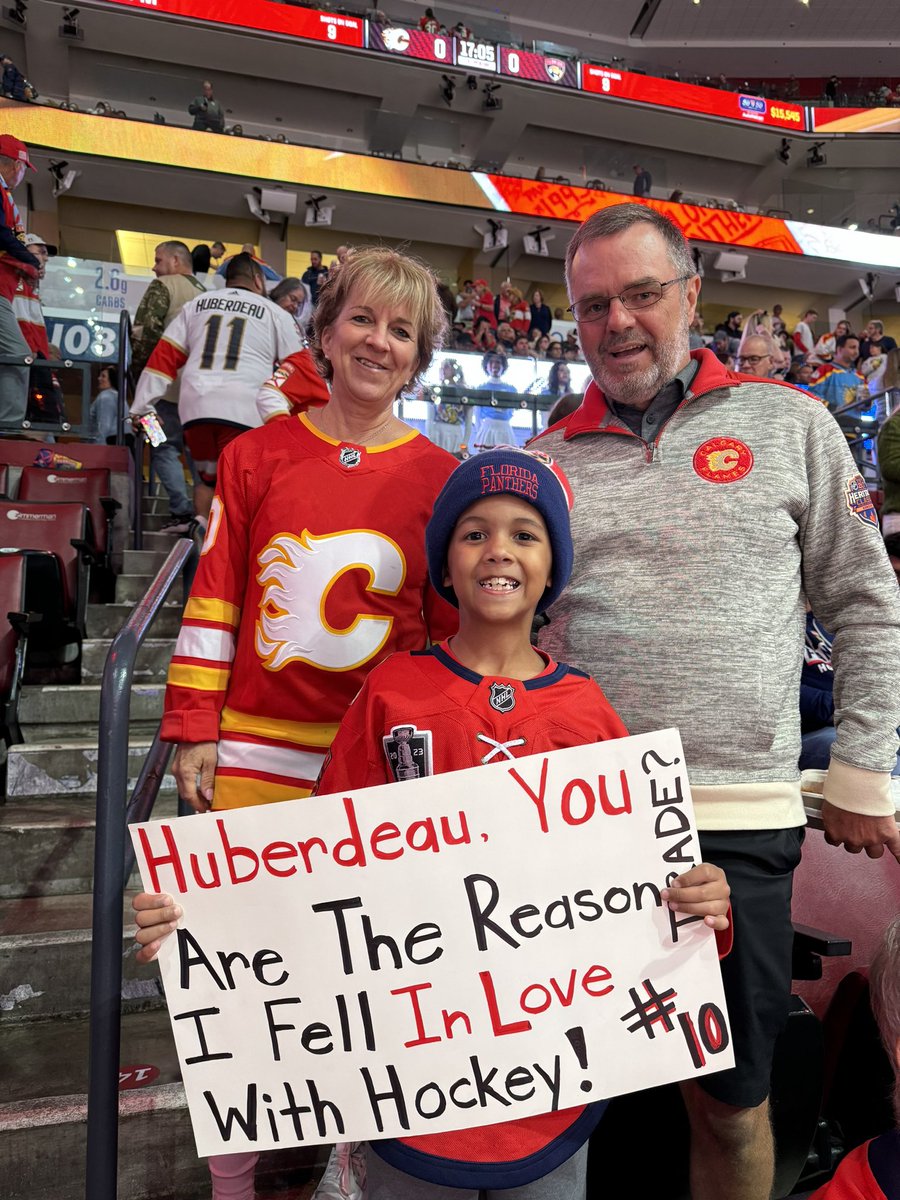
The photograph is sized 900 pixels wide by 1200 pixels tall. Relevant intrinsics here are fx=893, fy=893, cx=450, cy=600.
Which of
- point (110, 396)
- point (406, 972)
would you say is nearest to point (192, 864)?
point (406, 972)

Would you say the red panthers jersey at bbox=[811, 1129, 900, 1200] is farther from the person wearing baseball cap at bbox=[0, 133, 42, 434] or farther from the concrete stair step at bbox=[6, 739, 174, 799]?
the person wearing baseball cap at bbox=[0, 133, 42, 434]

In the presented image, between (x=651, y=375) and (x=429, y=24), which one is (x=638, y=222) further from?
(x=429, y=24)

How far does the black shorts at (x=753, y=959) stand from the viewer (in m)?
1.35

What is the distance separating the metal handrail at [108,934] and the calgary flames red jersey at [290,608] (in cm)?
14

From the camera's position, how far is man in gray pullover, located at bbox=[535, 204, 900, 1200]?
54.4 inches

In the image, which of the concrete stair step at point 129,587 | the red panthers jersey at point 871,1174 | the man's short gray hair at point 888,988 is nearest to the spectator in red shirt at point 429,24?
the concrete stair step at point 129,587

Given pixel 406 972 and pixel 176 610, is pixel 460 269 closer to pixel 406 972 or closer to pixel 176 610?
pixel 176 610

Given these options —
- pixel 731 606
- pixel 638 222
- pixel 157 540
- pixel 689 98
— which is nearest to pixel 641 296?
pixel 638 222

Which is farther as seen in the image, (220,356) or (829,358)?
(829,358)

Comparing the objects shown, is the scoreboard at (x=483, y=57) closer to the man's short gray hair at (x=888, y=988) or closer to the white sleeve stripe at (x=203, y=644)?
Answer: the white sleeve stripe at (x=203, y=644)

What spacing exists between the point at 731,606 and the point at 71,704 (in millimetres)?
2515

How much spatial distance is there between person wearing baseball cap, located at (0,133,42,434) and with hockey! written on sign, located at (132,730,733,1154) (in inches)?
178

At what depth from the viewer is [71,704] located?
124 inches

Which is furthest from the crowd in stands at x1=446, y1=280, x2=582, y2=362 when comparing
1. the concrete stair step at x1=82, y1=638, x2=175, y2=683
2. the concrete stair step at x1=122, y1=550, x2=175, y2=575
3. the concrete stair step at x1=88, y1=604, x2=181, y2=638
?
the concrete stair step at x1=82, y1=638, x2=175, y2=683
